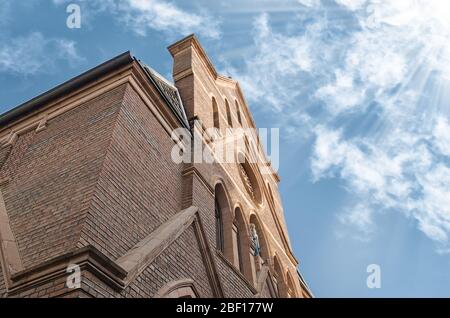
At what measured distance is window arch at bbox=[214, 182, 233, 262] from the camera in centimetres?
949

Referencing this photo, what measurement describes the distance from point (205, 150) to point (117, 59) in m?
2.80

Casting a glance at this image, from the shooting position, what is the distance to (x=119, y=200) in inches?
235

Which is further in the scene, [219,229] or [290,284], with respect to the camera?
[290,284]

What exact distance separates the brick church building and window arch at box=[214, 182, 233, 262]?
29 mm

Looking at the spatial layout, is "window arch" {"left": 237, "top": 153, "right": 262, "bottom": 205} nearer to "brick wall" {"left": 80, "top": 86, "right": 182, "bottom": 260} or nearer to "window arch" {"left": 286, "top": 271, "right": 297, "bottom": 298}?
"window arch" {"left": 286, "top": 271, "right": 297, "bottom": 298}

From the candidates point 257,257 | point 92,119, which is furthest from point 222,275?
point 92,119

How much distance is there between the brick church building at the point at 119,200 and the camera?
4.95m

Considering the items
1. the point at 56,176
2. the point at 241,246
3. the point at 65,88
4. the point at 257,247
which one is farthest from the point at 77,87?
the point at 257,247

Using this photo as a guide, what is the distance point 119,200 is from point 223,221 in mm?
4310

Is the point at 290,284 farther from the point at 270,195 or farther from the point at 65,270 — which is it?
the point at 65,270

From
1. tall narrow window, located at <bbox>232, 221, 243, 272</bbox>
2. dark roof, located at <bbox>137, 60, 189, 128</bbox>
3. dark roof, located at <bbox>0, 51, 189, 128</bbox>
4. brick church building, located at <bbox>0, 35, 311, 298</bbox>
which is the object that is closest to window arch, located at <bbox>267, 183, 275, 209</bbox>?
brick church building, located at <bbox>0, 35, 311, 298</bbox>

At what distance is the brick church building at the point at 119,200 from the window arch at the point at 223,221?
0.10ft

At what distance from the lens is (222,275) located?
7820 mm

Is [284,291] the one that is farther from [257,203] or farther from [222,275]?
[222,275]
